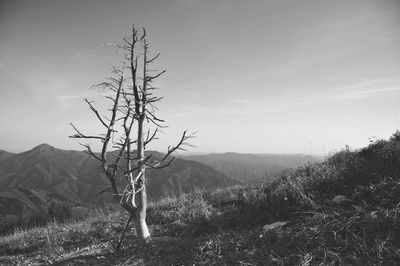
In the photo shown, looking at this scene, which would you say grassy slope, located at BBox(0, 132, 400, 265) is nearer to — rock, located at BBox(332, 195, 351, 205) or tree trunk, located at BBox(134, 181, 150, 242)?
rock, located at BBox(332, 195, 351, 205)

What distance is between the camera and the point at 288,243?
3.39 m

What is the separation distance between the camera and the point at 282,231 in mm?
3861

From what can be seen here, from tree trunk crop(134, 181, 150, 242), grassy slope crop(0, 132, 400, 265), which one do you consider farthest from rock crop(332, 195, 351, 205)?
tree trunk crop(134, 181, 150, 242)

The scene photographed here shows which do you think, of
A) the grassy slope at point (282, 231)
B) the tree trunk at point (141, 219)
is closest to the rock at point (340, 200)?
the grassy slope at point (282, 231)

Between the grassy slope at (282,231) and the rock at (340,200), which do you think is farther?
the rock at (340,200)

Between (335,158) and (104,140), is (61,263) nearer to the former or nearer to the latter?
(104,140)

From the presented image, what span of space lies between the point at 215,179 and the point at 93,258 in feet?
552

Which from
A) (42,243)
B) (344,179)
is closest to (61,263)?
(42,243)

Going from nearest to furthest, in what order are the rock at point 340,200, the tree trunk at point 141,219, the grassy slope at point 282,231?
the grassy slope at point 282,231, the rock at point 340,200, the tree trunk at point 141,219

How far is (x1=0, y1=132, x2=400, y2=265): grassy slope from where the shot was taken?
3.03 metres

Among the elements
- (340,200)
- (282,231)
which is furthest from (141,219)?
(340,200)

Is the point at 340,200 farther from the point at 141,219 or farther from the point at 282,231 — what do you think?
the point at 141,219

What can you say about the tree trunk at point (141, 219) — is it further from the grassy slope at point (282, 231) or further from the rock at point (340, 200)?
the rock at point (340, 200)

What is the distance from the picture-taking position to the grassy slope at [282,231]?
119 inches
